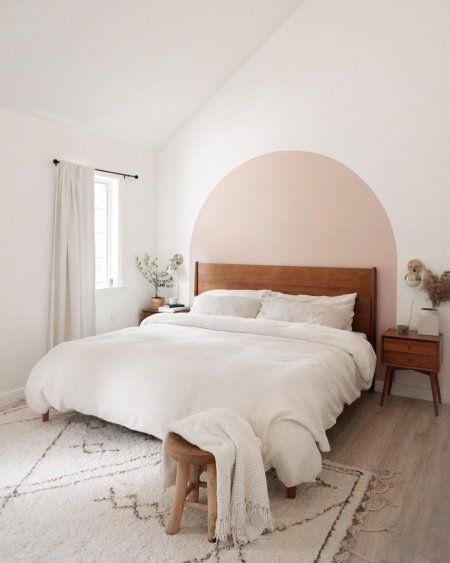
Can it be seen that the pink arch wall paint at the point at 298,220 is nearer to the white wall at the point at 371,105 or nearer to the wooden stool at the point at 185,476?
the white wall at the point at 371,105

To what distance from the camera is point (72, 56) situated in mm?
3680

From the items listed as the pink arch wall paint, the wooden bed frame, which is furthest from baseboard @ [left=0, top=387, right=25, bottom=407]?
the pink arch wall paint

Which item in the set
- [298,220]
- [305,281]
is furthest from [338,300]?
→ [298,220]

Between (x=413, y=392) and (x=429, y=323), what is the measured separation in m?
0.68

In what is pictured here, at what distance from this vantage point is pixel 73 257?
428cm

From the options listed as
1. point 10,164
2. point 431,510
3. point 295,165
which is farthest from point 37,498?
point 295,165

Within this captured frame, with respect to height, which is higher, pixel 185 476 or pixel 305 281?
pixel 305 281

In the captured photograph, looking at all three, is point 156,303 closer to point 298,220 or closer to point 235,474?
point 298,220

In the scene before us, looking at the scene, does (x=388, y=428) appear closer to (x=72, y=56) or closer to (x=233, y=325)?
(x=233, y=325)

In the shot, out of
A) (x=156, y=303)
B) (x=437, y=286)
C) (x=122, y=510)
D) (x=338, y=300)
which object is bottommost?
(x=122, y=510)

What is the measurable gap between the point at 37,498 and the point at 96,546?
1.73 feet

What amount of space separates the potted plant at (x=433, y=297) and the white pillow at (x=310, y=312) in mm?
569

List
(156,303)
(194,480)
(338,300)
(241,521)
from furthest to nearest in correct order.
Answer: (156,303) < (338,300) < (194,480) < (241,521)

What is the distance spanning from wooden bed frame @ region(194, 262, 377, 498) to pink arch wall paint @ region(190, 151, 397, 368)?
88mm
